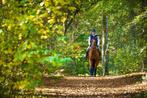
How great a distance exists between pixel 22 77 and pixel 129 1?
17270 mm

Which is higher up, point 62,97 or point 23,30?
point 23,30

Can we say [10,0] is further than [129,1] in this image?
No

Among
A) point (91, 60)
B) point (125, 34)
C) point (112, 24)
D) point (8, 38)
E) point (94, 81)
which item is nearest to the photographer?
point (8, 38)

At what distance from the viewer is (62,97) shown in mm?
13812

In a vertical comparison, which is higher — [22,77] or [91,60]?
[22,77]

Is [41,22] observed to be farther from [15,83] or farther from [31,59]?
[15,83]

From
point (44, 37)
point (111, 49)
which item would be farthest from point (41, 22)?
point (111, 49)

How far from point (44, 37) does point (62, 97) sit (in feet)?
25.2

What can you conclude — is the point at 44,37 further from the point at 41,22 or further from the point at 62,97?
the point at 62,97

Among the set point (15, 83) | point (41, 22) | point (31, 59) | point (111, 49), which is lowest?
point (111, 49)

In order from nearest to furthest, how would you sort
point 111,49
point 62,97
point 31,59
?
point 31,59, point 62,97, point 111,49

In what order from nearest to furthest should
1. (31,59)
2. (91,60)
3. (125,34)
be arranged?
1. (31,59)
2. (91,60)
3. (125,34)

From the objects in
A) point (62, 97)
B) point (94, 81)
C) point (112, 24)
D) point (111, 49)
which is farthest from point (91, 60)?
point (111, 49)

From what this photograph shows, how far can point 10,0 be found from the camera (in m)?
6.54
